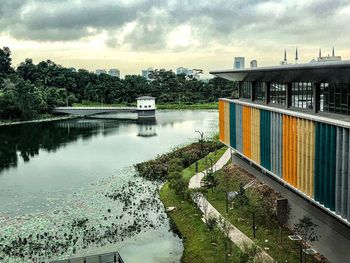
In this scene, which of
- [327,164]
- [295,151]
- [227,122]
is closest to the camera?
[327,164]

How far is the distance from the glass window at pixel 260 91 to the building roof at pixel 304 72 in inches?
19.2

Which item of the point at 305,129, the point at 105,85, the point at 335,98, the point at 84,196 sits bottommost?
the point at 84,196

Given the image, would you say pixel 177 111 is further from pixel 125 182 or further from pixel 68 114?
pixel 125 182

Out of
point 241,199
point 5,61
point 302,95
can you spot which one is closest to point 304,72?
point 302,95

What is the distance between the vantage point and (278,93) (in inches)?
918

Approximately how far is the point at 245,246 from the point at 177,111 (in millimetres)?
67829

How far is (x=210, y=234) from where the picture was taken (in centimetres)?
1928

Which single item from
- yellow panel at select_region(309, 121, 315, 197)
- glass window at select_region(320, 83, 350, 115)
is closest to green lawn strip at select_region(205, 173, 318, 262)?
yellow panel at select_region(309, 121, 315, 197)

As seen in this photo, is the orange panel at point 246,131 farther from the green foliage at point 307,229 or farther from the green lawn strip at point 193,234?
the green foliage at point 307,229

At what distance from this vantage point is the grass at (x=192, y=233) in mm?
17531

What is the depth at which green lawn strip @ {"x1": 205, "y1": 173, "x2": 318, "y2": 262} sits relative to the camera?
16.9m

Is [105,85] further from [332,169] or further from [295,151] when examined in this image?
[332,169]

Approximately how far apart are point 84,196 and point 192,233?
953cm

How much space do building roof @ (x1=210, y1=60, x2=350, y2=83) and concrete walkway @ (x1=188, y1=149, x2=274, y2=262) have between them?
23.2ft
